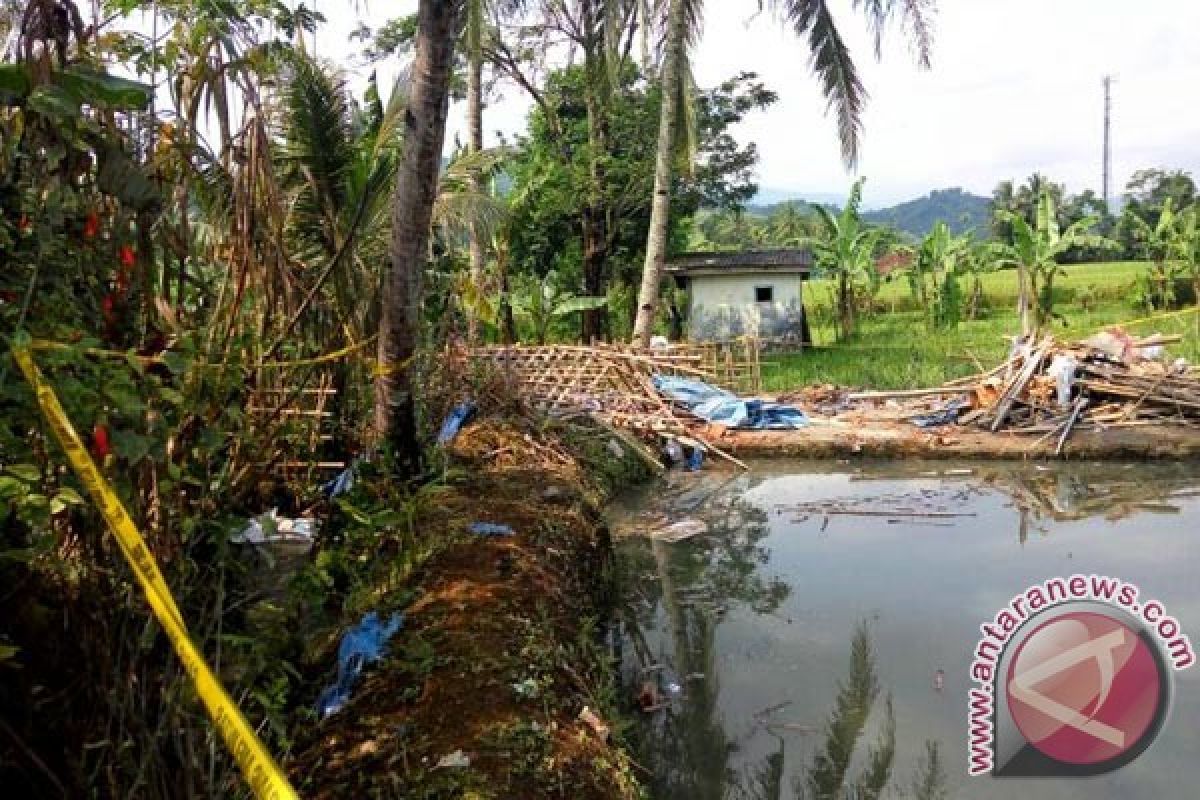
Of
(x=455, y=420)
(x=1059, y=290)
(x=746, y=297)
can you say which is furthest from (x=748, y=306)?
(x=455, y=420)

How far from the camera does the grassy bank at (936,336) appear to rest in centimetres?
1503

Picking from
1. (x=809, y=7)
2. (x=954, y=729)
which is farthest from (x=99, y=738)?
(x=809, y=7)

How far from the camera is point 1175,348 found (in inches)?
612

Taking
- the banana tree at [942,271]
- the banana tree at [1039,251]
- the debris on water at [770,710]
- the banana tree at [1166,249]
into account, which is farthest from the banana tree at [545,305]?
the banana tree at [1166,249]

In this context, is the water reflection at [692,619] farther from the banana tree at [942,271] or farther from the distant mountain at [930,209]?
the distant mountain at [930,209]

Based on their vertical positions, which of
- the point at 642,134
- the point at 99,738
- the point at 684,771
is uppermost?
the point at 642,134

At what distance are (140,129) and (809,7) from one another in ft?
37.9

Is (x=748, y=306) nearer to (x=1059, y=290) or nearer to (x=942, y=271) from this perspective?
(x=942, y=271)

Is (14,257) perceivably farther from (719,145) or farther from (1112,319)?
(1112,319)

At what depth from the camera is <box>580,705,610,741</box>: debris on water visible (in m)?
3.26

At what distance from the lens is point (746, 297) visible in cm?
2027

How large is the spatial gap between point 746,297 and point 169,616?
1937 cm
